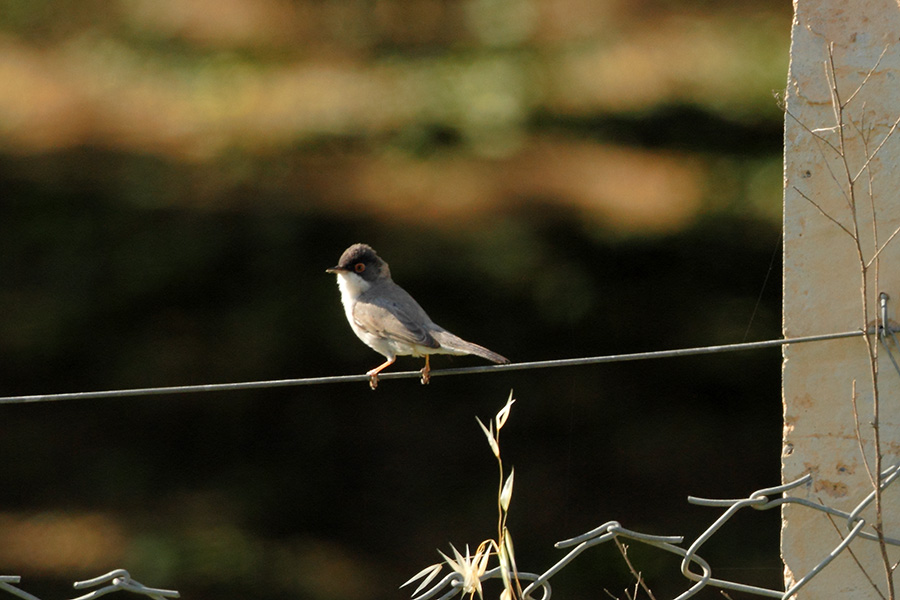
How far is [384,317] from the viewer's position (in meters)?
3.89

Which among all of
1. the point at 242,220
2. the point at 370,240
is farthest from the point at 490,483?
the point at 242,220

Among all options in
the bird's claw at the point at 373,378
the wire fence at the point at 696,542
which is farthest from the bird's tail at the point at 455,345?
the wire fence at the point at 696,542

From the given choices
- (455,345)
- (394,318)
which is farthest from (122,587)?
(394,318)

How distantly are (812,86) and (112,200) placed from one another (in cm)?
672

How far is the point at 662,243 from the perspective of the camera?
25.3ft

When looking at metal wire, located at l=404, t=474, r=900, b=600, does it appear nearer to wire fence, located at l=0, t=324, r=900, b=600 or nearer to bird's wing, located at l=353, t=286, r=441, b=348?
wire fence, located at l=0, t=324, r=900, b=600

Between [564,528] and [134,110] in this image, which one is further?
[134,110]

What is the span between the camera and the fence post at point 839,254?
2014 mm

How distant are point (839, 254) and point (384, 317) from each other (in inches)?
83.4

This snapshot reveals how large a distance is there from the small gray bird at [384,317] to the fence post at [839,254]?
51.4 inches

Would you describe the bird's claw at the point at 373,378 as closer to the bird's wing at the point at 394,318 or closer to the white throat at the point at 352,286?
the bird's wing at the point at 394,318

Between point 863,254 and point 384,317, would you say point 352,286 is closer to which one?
point 384,317

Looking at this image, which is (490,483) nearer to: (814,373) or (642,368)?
(642,368)

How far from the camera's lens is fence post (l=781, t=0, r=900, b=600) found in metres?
2.01
